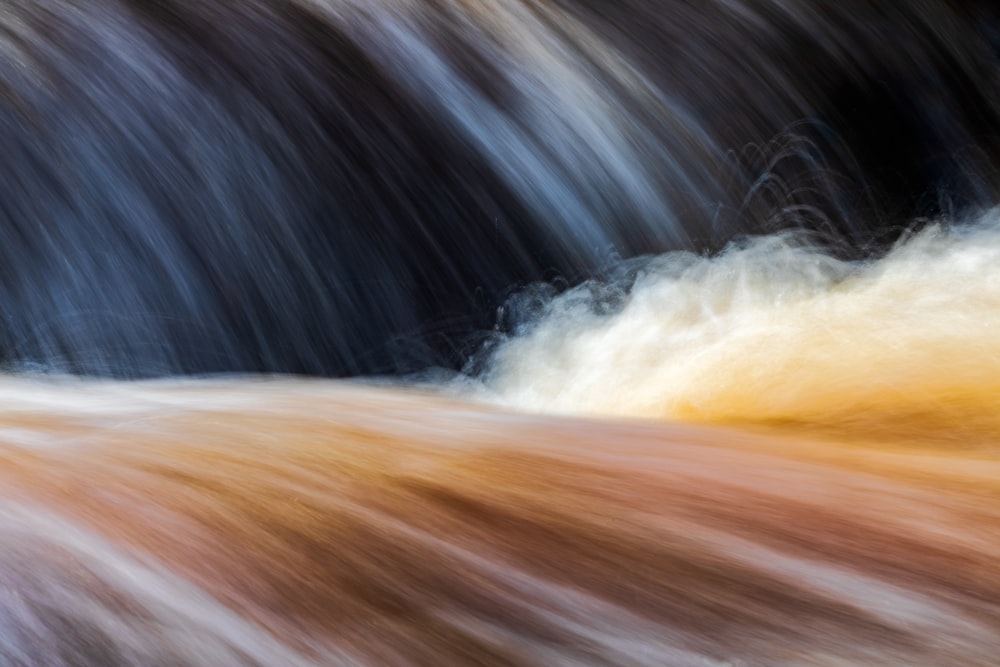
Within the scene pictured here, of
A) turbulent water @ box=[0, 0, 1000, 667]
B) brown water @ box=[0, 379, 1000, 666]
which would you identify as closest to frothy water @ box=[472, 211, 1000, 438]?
turbulent water @ box=[0, 0, 1000, 667]

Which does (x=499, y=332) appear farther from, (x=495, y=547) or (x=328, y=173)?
(x=495, y=547)

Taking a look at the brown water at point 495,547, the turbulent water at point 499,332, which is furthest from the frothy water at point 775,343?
the brown water at point 495,547

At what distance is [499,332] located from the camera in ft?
11.6

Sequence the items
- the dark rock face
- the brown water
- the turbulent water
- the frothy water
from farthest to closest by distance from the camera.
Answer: the dark rock face → the frothy water → the turbulent water → the brown water

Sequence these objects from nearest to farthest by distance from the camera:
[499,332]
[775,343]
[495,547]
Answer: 1. [495,547]
2. [775,343]
3. [499,332]

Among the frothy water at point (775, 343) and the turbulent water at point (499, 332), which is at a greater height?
the turbulent water at point (499, 332)

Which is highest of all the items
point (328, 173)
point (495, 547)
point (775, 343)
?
point (328, 173)

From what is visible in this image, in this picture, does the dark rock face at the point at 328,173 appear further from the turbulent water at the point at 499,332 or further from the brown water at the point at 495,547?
the brown water at the point at 495,547

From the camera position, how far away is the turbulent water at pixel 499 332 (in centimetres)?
145

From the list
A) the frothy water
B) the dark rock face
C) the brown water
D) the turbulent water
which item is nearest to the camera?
the brown water

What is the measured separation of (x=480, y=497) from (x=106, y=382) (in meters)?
1.78

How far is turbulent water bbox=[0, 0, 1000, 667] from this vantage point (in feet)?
4.77

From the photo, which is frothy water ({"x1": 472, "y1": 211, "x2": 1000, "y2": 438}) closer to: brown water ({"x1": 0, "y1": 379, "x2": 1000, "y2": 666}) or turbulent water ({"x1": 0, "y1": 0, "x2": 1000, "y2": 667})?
turbulent water ({"x1": 0, "y1": 0, "x2": 1000, "y2": 667})

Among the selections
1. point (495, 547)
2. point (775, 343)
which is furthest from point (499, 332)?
point (495, 547)
